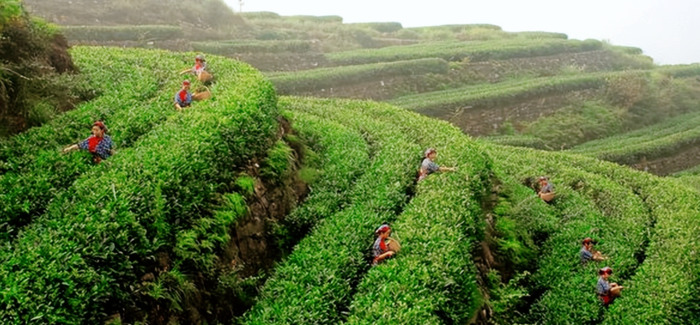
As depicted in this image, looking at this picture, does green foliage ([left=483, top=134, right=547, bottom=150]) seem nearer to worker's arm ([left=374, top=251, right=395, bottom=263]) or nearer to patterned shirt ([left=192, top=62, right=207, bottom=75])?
patterned shirt ([left=192, top=62, right=207, bottom=75])

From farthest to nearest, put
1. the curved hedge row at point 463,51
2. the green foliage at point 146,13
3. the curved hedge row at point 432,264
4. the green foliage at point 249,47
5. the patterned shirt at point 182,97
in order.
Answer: the curved hedge row at point 463,51
the green foliage at point 146,13
the green foliage at point 249,47
the patterned shirt at point 182,97
the curved hedge row at point 432,264

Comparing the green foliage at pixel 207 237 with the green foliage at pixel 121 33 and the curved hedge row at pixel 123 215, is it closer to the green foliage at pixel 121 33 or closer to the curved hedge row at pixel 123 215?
the curved hedge row at pixel 123 215

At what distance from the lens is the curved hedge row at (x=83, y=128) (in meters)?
9.99

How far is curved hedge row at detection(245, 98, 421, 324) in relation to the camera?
32.5ft

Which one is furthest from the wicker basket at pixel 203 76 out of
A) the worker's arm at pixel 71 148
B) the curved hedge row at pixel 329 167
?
the worker's arm at pixel 71 148

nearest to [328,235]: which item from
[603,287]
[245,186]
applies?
[245,186]

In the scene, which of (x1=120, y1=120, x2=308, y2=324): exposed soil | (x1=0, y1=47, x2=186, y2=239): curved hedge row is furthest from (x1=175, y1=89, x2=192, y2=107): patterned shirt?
(x1=120, y1=120, x2=308, y2=324): exposed soil

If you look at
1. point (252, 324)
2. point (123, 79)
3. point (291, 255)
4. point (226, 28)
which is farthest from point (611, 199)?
point (226, 28)

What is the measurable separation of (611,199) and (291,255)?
43.5 feet

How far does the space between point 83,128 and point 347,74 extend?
82.1ft

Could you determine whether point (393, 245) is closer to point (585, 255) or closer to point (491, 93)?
point (585, 255)

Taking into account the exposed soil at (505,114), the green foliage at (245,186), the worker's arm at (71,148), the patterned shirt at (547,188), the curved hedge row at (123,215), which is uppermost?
the worker's arm at (71,148)

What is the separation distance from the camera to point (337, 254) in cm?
1161

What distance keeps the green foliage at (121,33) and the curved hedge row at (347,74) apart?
863cm
